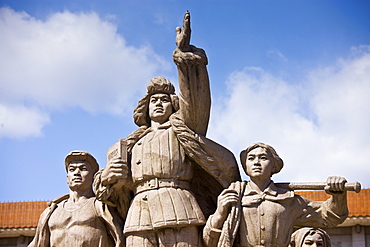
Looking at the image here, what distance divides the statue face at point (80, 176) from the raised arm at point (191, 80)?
166 cm

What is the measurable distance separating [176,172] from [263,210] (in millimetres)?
1236

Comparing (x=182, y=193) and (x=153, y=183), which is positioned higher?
(x=153, y=183)

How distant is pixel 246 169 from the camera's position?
36.6ft

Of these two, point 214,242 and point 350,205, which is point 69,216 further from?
point 350,205

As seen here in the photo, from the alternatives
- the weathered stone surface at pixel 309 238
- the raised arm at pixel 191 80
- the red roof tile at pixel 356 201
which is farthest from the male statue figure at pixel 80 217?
the red roof tile at pixel 356 201

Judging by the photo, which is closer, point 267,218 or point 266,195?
point 267,218

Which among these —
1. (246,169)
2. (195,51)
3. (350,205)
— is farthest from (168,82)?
(350,205)

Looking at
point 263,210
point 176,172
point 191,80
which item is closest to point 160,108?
point 191,80

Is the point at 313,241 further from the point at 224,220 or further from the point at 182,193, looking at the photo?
the point at 182,193

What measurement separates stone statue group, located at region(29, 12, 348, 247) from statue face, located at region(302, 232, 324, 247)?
0.04 ft

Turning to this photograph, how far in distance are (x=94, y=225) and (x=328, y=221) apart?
3.11 m

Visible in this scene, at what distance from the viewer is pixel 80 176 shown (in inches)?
473

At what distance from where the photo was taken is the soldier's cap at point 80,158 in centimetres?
1202

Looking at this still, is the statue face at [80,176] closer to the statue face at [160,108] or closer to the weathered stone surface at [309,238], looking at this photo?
the statue face at [160,108]
